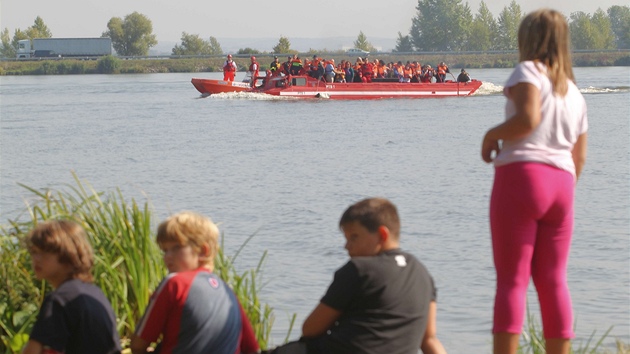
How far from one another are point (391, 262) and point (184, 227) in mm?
797

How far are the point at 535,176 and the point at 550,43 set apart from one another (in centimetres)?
55

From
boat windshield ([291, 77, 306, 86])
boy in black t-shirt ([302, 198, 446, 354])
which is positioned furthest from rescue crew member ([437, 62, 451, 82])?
boy in black t-shirt ([302, 198, 446, 354])

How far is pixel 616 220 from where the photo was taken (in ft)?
47.0

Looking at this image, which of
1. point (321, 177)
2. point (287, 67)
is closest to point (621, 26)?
point (287, 67)

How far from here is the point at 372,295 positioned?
439 cm

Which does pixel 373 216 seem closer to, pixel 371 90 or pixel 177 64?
pixel 371 90

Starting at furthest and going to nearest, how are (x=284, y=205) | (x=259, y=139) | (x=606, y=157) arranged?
(x=259, y=139)
(x=606, y=157)
(x=284, y=205)

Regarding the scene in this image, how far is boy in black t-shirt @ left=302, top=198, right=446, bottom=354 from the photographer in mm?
4391

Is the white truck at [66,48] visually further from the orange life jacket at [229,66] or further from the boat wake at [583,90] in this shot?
the orange life jacket at [229,66]

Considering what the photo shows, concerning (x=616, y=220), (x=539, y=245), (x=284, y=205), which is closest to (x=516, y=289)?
(x=539, y=245)

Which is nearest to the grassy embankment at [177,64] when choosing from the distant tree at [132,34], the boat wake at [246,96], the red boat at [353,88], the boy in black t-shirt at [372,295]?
the distant tree at [132,34]

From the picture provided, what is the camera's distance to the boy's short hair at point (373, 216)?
14.6ft

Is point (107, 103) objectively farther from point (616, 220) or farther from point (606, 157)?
point (616, 220)

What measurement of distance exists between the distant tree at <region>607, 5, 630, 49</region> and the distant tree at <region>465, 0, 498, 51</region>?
629 inches
